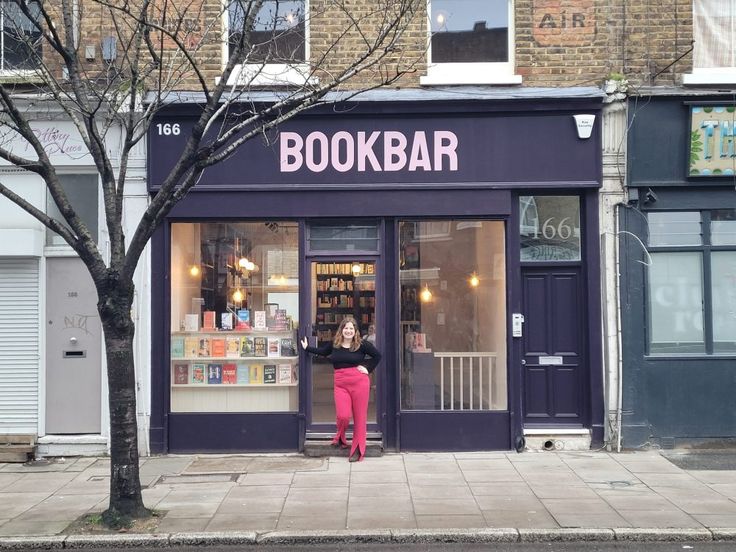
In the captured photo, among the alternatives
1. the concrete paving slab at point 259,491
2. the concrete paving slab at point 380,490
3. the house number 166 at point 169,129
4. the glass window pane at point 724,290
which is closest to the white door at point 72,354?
the house number 166 at point 169,129

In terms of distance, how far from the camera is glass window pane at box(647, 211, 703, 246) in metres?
9.64

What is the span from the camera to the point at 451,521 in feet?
21.8

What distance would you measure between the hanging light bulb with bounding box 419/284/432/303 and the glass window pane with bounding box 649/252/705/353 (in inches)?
116

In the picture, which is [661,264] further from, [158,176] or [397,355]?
[158,176]

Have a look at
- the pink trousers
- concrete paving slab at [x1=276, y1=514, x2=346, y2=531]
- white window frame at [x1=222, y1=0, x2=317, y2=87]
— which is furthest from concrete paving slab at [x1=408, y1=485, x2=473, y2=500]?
white window frame at [x1=222, y1=0, x2=317, y2=87]

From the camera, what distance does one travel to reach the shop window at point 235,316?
9758 mm

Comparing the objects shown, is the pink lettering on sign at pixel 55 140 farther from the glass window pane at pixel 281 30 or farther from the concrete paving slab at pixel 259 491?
the concrete paving slab at pixel 259 491

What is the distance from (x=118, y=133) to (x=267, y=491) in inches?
202

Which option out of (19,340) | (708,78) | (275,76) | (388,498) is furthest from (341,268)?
(708,78)

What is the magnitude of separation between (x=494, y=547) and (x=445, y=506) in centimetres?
94

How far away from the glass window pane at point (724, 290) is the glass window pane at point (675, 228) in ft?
1.26

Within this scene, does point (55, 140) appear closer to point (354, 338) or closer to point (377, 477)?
point (354, 338)

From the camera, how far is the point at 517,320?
31.3 ft

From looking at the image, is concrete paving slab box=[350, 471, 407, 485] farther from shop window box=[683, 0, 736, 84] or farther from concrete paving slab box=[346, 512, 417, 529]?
shop window box=[683, 0, 736, 84]
